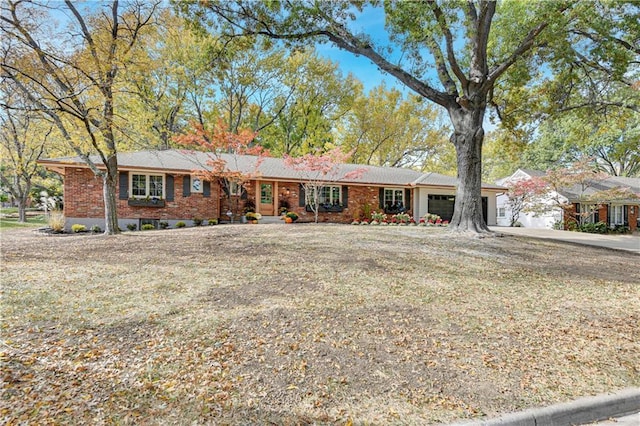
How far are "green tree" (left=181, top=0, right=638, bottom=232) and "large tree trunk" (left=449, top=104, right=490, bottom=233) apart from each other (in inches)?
1.1

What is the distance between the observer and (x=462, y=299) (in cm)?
461

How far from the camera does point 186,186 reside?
1489 centimetres

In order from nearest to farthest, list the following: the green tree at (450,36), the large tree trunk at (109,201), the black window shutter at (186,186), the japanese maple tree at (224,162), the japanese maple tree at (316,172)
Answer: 1. the green tree at (450,36)
2. the large tree trunk at (109,201)
3. the japanese maple tree at (224,162)
4. the black window shutter at (186,186)
5. the japanese maple tree at (316,172)

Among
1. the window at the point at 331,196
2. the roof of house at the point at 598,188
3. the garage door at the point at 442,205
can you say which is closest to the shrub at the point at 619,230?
the roof of house at the point at 598,188

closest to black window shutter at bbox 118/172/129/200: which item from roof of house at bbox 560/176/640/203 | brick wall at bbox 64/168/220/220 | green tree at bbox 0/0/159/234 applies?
brick wall at bbox 64/168/220/220

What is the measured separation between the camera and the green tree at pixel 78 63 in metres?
7.26

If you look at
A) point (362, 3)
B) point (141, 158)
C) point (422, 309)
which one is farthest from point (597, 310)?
point (141, 158)

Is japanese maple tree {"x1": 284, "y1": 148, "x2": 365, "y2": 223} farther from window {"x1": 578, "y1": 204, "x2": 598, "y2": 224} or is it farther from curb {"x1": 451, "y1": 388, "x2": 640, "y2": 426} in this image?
window {"x1": 578, "y1": 204, "x2": 598, "y2": 224}

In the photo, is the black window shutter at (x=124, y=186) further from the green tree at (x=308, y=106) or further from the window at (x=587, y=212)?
the window at (x=587, y=212)

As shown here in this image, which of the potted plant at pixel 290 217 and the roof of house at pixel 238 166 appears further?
the potted plant at pixel 290 217

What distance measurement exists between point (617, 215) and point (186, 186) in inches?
1097

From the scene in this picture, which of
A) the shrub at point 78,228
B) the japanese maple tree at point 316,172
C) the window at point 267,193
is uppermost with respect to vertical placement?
the japanese maple tree at point 316,172

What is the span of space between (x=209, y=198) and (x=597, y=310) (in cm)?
1421

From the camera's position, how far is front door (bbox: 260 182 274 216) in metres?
16.7
